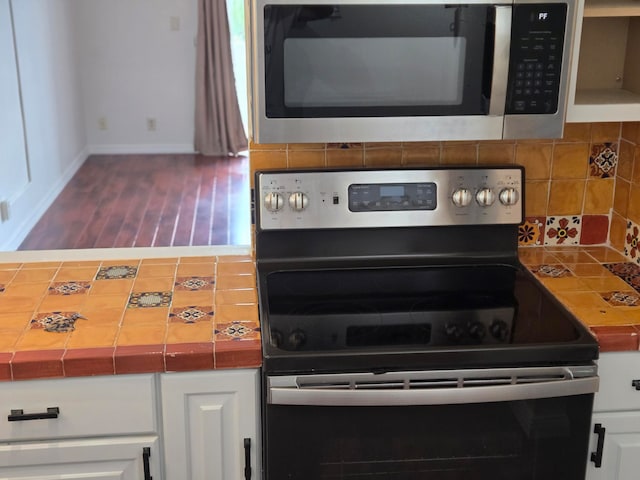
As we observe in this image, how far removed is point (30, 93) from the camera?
515 centimetres

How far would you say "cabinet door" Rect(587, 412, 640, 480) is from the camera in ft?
5.35

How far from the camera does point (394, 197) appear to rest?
187 cm

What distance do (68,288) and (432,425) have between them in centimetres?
84

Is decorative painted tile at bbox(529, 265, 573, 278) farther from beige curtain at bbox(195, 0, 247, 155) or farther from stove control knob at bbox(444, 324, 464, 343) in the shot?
beige curtain at bbox(195, 0, 247, 155)

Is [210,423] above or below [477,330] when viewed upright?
below

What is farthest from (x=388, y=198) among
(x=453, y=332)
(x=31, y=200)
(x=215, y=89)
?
(x=215, y=89)

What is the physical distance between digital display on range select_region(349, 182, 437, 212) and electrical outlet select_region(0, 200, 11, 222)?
10.6 ft

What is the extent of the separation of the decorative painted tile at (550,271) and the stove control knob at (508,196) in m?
0.17

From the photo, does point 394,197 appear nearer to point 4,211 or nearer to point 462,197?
point 462,197

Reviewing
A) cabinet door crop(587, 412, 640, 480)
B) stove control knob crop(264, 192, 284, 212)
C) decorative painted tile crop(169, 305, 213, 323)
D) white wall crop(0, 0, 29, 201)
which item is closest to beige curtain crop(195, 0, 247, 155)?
white wall crop(0, 0, 29, 201)

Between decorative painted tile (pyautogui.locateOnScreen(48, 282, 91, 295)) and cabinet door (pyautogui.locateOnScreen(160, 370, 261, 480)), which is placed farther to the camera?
decorative painted tile (pyautogui.locateOnScreen(48, 282, 91, 295))

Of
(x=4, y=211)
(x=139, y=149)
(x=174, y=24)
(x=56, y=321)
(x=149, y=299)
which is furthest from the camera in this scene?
(x=139, y=149)

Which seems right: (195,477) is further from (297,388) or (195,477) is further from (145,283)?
(145,283)

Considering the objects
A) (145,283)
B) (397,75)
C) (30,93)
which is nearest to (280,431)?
(145,283)
